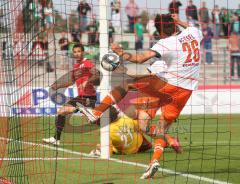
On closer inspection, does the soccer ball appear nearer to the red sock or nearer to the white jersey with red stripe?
the white jersey with red stripe

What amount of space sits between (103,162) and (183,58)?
6.79 ft

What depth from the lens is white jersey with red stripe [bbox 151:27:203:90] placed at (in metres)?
11.4

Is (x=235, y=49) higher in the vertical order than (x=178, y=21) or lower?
lower

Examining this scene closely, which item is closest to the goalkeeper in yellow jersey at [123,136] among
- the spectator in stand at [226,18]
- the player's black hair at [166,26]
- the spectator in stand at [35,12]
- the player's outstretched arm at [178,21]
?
the player's outstretched arm at [178,21]

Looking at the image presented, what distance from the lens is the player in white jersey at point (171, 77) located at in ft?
37.6

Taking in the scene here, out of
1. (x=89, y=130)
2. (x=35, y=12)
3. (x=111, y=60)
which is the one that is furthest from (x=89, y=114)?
(x=89, y=130)

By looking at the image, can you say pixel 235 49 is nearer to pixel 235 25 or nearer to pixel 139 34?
pixel 235 25

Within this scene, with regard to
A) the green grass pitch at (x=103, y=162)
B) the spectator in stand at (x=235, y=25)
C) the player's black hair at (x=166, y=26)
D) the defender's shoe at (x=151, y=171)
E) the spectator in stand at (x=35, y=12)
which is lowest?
the green grass pitch at (x=103, y=162)

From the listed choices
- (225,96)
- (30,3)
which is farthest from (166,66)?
(225,96)

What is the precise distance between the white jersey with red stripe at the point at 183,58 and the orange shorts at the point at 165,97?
0.32 feet

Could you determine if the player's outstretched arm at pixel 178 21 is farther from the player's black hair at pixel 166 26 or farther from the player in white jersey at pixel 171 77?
the player's black hair at pixel 166 26

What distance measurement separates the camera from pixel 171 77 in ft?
38.4

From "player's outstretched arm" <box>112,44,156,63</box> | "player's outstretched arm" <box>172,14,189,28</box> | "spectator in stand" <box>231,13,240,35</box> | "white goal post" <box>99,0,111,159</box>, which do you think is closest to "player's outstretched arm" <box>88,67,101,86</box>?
"white goal post" <box>99,0,111,159</box>

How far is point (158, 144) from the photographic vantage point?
1132 cm
